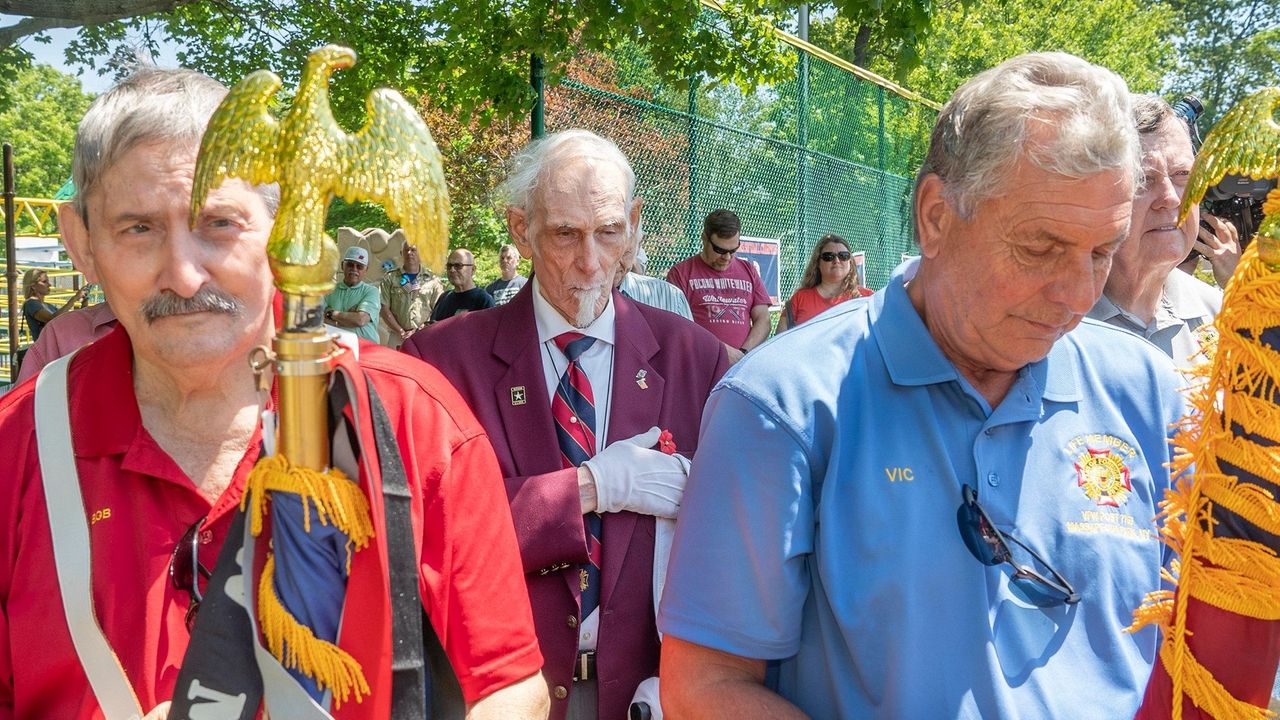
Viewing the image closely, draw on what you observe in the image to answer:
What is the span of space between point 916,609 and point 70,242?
1.57 metres

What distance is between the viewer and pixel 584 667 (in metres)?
2.50

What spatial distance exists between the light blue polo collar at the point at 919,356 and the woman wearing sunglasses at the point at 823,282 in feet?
19.5

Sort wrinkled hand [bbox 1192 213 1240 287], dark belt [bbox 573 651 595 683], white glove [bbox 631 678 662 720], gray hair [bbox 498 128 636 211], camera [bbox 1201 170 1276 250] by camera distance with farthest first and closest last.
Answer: wrinkled hand [bbox 1192 213 1240 287]
gray hair [bbox 498 128 636 211]
camera [bbox 1201 170 1276 250]
dark belt [bbox 573 651 595 683]
white glove [bbox 631 678 662 720]

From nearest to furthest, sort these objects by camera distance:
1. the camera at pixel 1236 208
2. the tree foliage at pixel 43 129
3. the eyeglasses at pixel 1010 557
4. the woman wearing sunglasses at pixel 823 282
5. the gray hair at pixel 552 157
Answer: the eyeglasses at pixel 1010 557
the camera at pixel 1236 208
the gray hair at pixel 552 157
the woman wearing sunglasses at pixel 823 282
the tree foliage at pixel 43 129

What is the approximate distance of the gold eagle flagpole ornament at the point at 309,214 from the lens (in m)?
1.11

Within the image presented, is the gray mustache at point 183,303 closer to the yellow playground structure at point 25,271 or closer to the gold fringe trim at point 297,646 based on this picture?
the yellow playground structure at point 25,271

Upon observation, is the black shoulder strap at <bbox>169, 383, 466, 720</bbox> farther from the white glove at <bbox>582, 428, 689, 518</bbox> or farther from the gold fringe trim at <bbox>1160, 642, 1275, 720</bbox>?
the white glove at <bbox>582, 428, 689, 518</bbox>

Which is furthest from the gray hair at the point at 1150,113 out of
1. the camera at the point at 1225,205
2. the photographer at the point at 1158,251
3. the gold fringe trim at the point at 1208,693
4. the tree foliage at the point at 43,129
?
the tree foliage at the point at 43,129

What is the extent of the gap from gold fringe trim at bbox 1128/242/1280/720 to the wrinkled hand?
8.43 feet

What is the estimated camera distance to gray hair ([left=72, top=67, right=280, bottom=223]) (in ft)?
5.32

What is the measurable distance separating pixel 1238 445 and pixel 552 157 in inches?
83.3

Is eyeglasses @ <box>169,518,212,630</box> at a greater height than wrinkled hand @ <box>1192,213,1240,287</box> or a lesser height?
lesser

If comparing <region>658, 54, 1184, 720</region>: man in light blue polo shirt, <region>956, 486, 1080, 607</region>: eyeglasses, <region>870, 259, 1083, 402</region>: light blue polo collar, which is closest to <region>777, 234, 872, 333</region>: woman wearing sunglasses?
<region>870, 259, 1083, 402</region>: light blue polo collar

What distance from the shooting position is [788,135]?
923 centimetres
